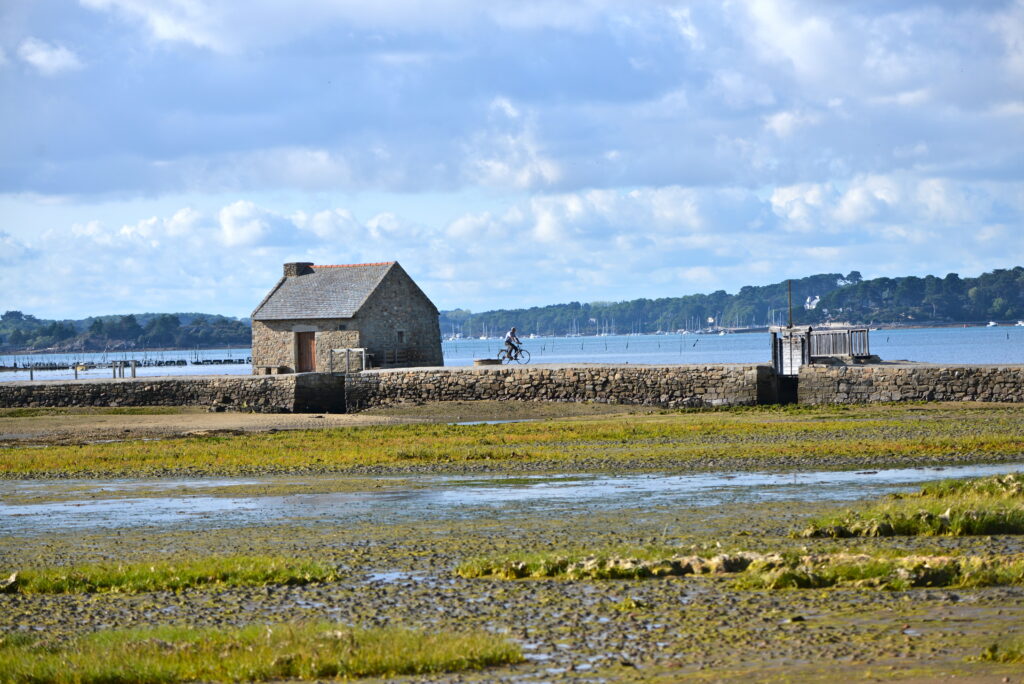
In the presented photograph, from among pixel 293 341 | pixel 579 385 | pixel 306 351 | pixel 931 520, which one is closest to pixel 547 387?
pixel 579 385

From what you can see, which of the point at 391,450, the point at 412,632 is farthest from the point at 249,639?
the point at 391,450

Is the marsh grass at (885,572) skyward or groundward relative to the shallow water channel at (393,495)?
skyward

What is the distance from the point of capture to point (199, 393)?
156 ft

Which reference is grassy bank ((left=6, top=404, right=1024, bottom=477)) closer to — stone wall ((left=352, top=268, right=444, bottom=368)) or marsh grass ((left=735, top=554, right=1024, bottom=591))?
marsh grass ((left=735, top=554, right=1024, bottom=591))

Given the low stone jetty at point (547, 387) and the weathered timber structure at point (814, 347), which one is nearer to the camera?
the low stone jetty at point (547, 387)

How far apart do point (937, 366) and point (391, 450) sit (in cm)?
1857

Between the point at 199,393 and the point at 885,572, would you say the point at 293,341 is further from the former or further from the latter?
the point at 885,572

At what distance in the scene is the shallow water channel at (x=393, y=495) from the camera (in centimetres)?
1611

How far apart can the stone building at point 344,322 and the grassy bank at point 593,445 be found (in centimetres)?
1872

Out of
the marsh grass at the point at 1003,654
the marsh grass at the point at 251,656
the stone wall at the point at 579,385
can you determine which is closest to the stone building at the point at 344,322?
the stone wall at the point at 579,385

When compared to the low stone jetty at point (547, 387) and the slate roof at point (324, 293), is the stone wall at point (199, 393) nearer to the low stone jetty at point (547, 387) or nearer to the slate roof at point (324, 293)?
the low stone jetty at point (547, 387)

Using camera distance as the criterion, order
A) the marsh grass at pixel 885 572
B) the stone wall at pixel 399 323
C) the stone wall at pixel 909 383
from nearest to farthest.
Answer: the marsh grass at pixel 885 572 < the stone wall at pixel 909 383 < the stone wall at pixel 399 323

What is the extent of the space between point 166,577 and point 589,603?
153 inches

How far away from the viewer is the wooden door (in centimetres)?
5388
